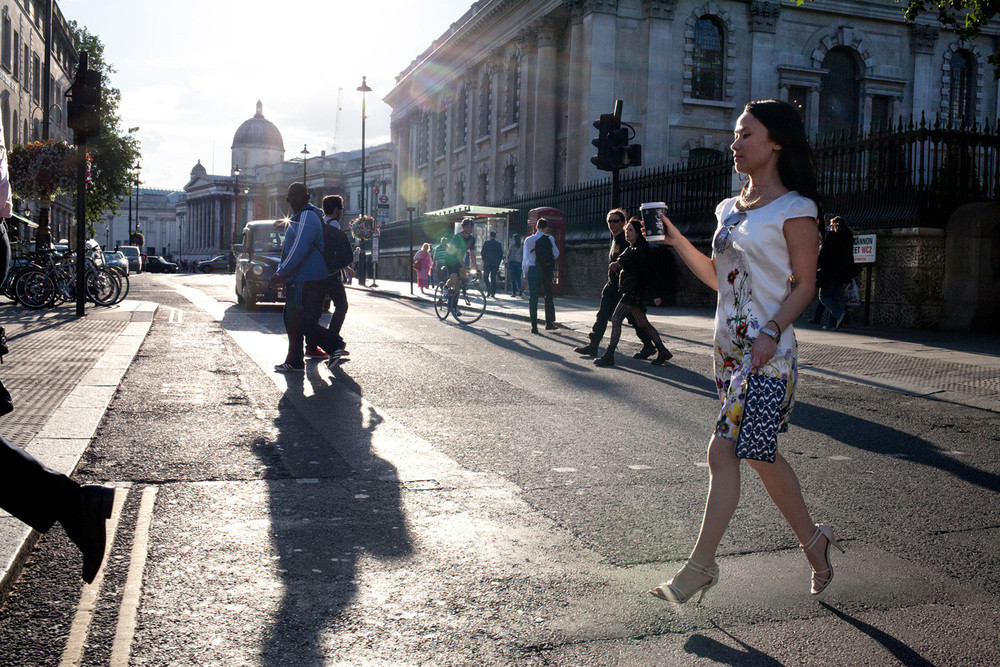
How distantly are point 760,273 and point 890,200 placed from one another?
14.2 m

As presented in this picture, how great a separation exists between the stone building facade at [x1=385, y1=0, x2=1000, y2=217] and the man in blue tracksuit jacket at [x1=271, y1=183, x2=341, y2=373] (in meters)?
26.2

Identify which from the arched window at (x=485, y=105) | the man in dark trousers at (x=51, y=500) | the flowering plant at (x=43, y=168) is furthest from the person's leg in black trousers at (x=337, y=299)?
the arched window at (x=485, y=105)

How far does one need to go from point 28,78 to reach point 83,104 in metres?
33.0

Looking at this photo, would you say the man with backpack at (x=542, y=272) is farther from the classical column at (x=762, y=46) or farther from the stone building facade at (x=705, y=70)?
the classical column at (x=762, y=46)

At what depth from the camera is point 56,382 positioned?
25.2 feet

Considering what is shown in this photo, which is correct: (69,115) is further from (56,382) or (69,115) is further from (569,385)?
(569,385)

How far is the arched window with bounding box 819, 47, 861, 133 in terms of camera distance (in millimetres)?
37438

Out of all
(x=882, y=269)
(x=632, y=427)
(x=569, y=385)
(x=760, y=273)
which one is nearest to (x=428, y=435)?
(x=632, y=427)

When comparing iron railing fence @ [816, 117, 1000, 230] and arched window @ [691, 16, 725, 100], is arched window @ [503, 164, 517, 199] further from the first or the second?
iron railing fence @ [816, 117, 1000, 230]

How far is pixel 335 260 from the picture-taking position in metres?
9.78

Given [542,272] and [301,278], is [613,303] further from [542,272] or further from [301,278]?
[542,272]

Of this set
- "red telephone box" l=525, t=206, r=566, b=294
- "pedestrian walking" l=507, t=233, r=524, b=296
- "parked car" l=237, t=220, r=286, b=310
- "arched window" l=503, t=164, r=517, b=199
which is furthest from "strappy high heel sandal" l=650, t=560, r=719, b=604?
"arched window" l=503, t=164, r=517, b=199

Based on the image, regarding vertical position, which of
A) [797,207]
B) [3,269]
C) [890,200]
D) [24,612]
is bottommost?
[24,612]

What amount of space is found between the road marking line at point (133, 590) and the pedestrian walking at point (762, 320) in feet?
5.53
